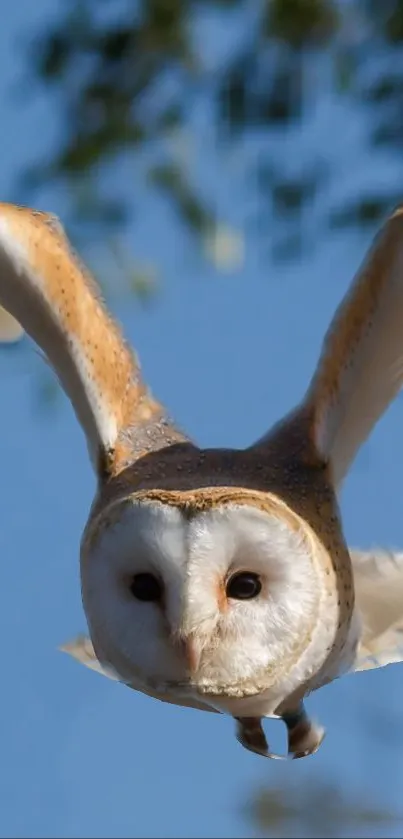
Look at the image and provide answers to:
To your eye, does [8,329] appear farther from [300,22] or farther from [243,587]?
[300,22]

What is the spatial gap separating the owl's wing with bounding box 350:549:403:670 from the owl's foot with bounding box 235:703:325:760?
182 mm

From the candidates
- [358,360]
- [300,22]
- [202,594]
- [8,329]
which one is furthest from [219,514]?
[300,22]

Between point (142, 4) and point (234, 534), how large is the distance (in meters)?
1.61

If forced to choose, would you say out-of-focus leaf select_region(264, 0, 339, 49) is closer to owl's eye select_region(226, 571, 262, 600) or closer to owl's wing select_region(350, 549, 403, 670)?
owl's wing select_region(350, 549, 403, 670)

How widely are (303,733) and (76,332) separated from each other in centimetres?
62

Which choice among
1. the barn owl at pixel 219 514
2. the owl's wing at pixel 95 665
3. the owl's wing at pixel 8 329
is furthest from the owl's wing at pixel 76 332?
the owl's wing at pixel 95 665

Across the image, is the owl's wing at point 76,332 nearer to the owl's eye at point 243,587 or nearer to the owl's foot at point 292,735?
the owl's eye at point 243,587

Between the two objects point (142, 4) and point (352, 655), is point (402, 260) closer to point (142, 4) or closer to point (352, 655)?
point (352, 655)

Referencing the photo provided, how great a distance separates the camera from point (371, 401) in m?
1.82

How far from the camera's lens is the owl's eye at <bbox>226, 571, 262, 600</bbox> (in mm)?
1592

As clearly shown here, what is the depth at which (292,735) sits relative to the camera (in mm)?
1860

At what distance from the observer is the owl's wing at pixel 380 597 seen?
6.52 feet

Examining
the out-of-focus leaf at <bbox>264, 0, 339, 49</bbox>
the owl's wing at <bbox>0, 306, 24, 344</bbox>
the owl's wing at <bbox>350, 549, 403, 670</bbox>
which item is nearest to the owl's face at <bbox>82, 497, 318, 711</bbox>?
the owl's wing at <bbox>350, 549, 403, 670</bbox>

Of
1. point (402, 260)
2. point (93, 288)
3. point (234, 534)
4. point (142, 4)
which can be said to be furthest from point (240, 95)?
point (234, 534)
